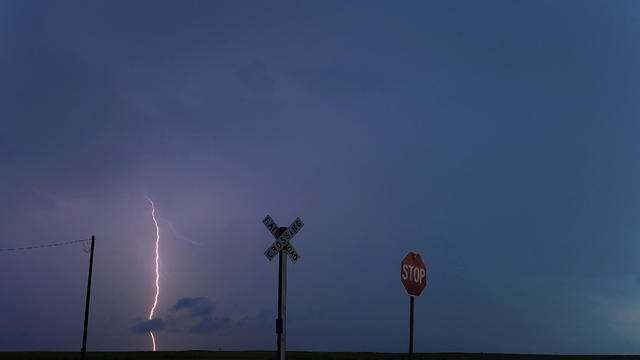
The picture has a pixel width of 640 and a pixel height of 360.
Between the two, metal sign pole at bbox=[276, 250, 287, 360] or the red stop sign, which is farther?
the red stop sign

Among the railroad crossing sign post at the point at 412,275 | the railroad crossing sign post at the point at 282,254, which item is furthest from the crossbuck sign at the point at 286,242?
the railroad crossing sign post at the point at 412,275

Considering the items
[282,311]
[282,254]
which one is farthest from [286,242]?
[282,311]

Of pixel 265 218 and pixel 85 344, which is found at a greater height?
pixel 265 218

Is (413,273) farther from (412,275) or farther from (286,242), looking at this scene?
(286,242)

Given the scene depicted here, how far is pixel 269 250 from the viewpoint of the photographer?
514 inches

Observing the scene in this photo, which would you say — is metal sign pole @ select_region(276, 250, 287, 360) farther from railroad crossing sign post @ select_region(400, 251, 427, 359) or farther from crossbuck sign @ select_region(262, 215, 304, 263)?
railroad crossing sign post @ select_region(400, 251, 427, 359)

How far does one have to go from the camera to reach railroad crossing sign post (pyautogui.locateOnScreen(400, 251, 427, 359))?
45.9 feet

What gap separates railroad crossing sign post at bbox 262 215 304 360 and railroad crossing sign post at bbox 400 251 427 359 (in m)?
2.57

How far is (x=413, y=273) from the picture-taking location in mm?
14414

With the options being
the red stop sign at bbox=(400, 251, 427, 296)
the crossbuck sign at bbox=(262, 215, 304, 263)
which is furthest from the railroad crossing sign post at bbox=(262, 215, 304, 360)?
the red stop sign at bbox=(400, 251, 427, 296)

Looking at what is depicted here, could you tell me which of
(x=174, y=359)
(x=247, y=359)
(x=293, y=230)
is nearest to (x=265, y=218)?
(x=293, y=230)

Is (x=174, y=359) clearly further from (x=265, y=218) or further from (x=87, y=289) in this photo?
(x=265, y=218)

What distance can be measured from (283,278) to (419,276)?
3.46 m

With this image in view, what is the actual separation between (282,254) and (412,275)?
3.26 meters
